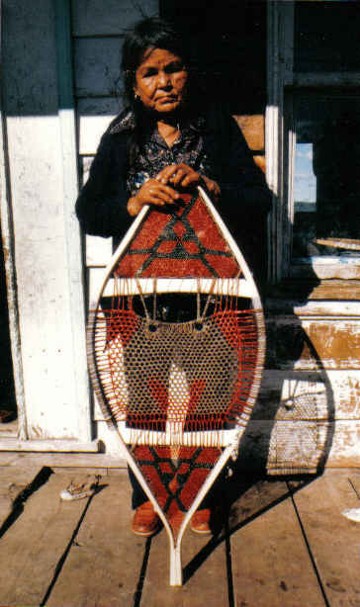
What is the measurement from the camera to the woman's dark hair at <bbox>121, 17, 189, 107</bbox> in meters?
1.81

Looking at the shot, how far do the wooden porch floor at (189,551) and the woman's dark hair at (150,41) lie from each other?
5.63 feet

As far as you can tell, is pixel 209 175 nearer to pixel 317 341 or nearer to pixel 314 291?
pixel 314 291

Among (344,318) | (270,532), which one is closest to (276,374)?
(344,318)

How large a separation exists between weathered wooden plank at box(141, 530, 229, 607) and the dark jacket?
1.16 m

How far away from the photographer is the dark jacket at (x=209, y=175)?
189 cm

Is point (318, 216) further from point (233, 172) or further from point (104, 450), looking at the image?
point (104, 450)

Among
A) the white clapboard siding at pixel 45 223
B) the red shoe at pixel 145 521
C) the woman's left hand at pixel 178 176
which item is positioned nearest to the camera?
the woman's left hand at pixel 178 176

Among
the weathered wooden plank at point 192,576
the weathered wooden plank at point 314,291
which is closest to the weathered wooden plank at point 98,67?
the weathered wooden plank at point 314,291

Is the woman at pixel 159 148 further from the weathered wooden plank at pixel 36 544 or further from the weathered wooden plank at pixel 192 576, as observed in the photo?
the weathered wooden plank at pixel 36 544

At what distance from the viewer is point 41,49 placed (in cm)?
231

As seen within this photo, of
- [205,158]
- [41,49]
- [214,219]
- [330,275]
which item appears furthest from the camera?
[330,275]

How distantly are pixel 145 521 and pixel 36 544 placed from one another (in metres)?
0.41

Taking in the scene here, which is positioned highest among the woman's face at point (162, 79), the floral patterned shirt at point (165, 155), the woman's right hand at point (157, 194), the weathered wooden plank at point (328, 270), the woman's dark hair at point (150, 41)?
the woman's dark hair at point (150, 41)

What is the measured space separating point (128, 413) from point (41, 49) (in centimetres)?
162
